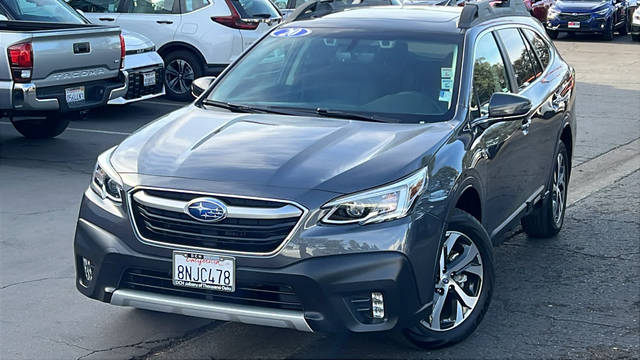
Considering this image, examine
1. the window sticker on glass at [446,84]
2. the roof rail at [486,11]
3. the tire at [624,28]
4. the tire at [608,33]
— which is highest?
the roof rail at [486,11]

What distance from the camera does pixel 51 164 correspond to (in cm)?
1027

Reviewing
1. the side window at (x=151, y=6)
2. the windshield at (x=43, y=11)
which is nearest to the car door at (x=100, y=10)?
the side window at (x=151, y=6)

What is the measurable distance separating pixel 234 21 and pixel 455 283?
10081 millimetres

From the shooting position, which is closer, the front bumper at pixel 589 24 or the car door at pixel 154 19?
the car door at pixel 154 19

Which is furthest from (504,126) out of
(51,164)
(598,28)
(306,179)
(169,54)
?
(598,28)

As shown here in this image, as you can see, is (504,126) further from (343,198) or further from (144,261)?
(144,261)

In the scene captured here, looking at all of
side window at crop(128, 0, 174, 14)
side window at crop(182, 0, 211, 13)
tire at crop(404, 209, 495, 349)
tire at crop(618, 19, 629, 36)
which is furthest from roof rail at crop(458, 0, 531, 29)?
tire at crop(618, 19, 629, 36)

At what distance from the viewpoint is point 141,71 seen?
12055 mm

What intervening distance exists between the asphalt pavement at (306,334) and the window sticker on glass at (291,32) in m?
1.94

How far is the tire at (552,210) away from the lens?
298 inches

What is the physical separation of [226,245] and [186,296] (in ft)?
1.03

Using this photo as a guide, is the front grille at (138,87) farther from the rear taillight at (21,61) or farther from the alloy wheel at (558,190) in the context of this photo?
the alloy wheel at (558,190)

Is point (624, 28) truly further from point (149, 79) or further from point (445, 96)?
point (445, 96)

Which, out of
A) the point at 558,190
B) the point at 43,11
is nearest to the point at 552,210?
the point at 558,190
